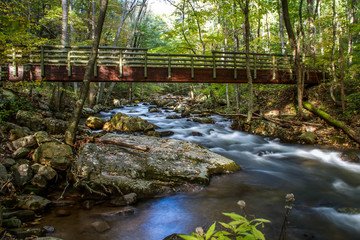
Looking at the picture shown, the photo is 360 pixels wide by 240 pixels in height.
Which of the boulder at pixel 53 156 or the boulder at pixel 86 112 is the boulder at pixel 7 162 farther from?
the boulder at pixel 86 112

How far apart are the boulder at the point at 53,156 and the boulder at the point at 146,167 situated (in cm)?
38

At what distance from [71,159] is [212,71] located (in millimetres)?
8392

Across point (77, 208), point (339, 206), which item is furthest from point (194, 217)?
point (339, 206)

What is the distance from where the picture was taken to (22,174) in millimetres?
4715

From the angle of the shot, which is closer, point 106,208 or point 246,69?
point 106,208

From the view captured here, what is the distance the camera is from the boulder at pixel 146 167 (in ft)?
16.3

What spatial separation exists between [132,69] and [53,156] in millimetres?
6480

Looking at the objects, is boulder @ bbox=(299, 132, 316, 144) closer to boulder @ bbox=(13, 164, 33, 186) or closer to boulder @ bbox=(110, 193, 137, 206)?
boulder @ bbox=(110, 193, 137, 206)

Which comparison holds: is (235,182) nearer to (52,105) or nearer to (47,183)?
(47,183)

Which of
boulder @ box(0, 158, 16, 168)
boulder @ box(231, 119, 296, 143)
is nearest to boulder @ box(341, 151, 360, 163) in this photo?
boulder @ box(231, 119, 296, 143)

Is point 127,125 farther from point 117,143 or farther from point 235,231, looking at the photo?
point 235,231

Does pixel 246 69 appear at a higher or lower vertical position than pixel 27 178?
higher

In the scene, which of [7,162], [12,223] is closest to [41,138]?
[7,162]

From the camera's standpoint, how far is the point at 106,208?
434 centimetres
